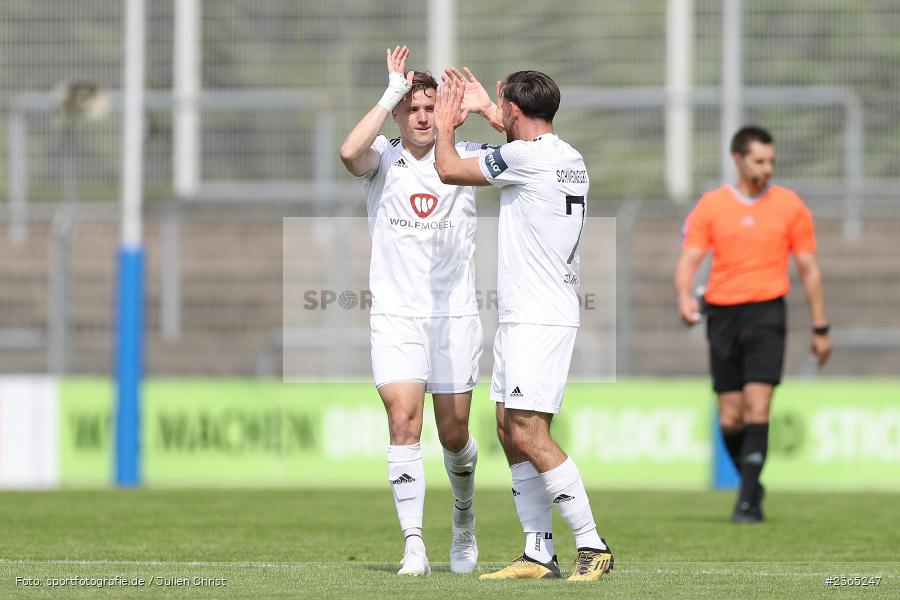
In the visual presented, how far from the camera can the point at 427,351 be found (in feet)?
25.0

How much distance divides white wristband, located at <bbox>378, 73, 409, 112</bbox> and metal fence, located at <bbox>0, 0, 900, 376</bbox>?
26.0 feet

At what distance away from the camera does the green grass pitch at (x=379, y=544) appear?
677cm

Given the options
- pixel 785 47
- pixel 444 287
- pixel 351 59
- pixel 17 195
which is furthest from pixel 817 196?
pixel 444 287

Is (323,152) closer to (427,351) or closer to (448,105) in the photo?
(427,351)

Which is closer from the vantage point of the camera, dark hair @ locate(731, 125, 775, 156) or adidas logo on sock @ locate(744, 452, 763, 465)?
adidas logo on sock @ locate(744, 452, 763, 465)

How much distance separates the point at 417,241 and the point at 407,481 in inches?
42.9

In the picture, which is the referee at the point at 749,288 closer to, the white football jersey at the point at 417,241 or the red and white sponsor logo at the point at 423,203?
the white football jersey at the point at 417,241

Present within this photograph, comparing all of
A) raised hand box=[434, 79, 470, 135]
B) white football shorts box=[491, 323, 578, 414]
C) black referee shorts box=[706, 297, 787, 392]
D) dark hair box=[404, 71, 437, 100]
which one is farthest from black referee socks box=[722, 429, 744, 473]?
raised hand box=[434, 79, 470, 135]

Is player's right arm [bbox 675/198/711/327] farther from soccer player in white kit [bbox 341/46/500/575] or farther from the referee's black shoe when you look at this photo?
soccer player in white kit [bbox 341/46/500/575]

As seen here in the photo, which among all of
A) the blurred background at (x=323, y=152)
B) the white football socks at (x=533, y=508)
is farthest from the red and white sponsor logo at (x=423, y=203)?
the blurred background at (x=323, y=152)

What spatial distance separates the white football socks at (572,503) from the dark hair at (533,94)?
4.88 feet

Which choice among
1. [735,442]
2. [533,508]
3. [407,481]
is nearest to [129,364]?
[735,442]

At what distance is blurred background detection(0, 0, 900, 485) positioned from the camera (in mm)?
15383

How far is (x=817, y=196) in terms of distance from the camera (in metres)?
16.0
